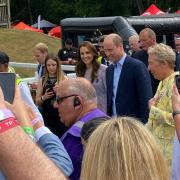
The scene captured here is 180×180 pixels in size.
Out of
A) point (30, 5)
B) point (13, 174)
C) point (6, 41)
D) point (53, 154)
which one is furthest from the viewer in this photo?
point (30, 5)

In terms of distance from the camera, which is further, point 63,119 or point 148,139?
point 63,119

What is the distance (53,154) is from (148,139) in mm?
900

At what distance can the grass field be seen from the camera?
2872 cm

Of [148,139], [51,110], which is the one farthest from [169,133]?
[51,110]

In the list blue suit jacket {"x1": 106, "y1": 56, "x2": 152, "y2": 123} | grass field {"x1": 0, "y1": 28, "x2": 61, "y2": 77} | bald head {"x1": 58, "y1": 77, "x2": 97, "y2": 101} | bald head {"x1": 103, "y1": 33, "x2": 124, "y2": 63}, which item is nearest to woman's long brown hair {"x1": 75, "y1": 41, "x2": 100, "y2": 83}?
bald head {"x1": 103, "y1": 33, "x2": 124, "y2": 63}

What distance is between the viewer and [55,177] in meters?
1.58

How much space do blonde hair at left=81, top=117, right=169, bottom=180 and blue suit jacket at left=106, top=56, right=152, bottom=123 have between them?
4550 millimetres

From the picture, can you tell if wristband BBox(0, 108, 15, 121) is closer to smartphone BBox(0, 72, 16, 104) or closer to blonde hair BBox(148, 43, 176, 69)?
smartphone BBox(0, 72, 16, 104)

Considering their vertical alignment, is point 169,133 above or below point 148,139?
below

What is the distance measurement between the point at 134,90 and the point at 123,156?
15.9 feet

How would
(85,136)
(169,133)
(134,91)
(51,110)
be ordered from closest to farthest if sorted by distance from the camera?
(85,136) < (169,133) < (134,91) < (51,110)

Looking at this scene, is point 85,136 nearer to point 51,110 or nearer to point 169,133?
point 169,133

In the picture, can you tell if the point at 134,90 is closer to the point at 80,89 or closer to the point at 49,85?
the point at 49,85

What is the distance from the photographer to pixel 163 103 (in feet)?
16.7
